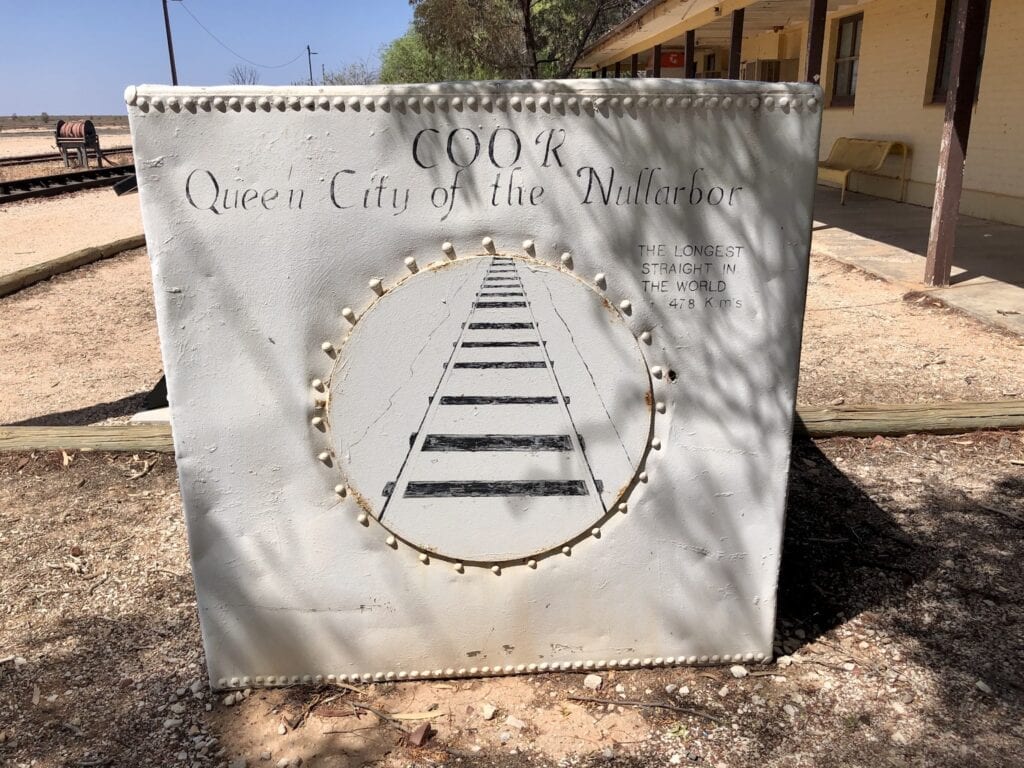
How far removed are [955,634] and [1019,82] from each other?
30.5 feet

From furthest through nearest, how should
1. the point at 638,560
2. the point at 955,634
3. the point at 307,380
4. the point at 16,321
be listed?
the point at 16,321 → the point at 955,634 → the point at 638,560 → the point at 307,380

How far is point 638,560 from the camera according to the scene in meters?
2.47

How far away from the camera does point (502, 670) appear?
2.59 metres

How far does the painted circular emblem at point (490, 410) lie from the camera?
226 cm

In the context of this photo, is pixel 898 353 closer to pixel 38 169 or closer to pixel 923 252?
pixel 923 252

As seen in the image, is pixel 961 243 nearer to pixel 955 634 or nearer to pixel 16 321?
pixel 955 634

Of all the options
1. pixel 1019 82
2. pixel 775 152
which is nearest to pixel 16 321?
pixel 775 152

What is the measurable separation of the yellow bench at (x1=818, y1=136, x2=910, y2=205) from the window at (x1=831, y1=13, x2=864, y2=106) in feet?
3.82

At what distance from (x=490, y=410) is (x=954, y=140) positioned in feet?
22.2

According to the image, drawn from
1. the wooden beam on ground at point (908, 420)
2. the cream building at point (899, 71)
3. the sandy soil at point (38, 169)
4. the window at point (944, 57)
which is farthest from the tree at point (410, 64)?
the wooden beam on ground at point (908, 420)

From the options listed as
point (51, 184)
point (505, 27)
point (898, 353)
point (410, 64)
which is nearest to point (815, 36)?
point (898, 353)

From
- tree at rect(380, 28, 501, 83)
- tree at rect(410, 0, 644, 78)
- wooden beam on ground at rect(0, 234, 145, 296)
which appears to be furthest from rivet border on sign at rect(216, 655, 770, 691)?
tree at rect(380, 28, 501, 83)

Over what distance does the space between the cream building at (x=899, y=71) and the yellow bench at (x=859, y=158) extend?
5.3 inches

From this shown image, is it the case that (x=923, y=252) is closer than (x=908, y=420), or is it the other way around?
(x=908, y=420)
